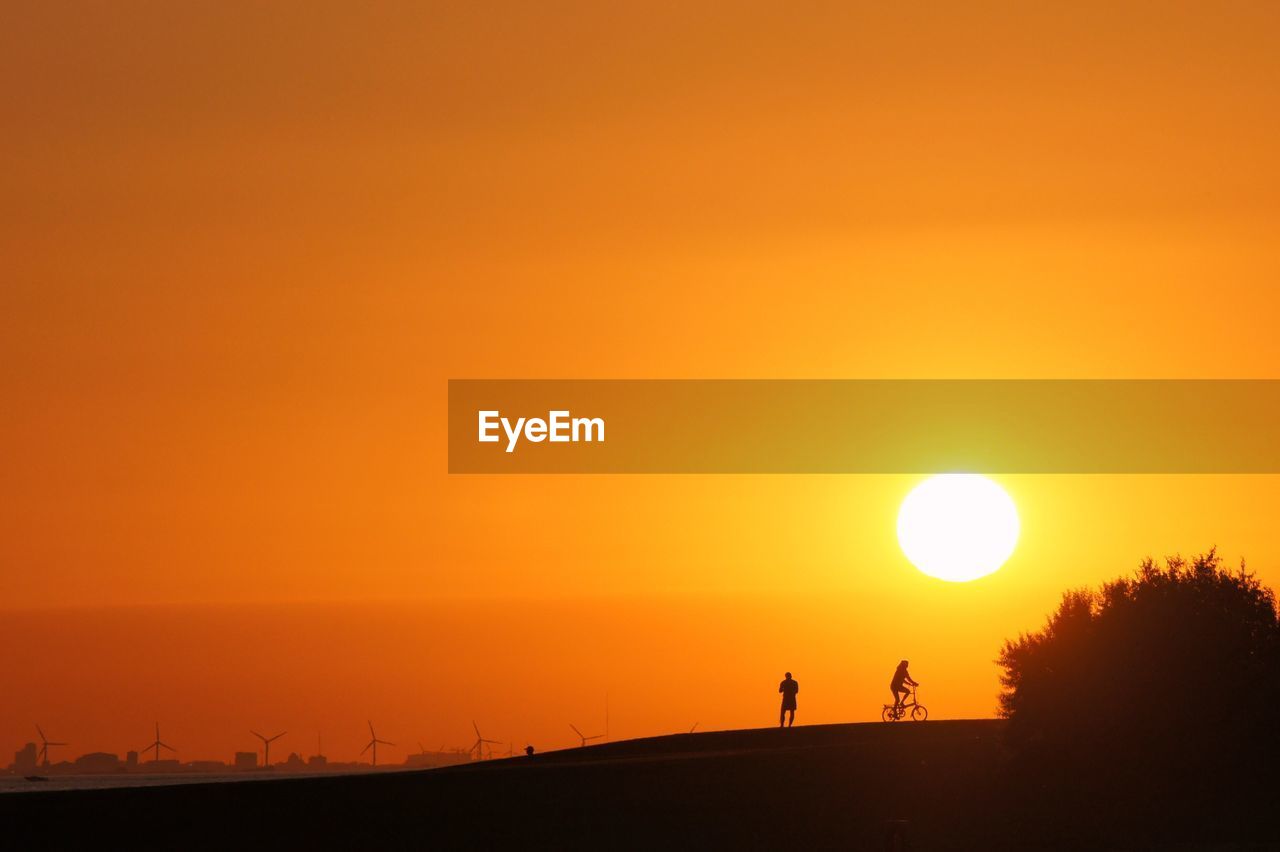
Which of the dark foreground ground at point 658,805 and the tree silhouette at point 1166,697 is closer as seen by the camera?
the dark foreground ground at point 658,805

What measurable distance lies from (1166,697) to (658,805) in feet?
55.0

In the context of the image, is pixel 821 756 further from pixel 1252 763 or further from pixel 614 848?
pixel 1252 763

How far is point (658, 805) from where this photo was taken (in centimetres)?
4425

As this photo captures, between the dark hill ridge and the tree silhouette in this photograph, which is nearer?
the dark hill ridge

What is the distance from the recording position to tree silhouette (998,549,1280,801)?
5206 cm

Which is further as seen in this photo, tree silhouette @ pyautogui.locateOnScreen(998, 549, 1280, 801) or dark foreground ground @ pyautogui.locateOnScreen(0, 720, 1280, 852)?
tree silhouette @ pyautogui.locateOnScreen(998, 549, 1280, 801)

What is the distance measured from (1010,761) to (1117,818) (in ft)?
11.2

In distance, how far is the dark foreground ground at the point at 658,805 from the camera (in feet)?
122

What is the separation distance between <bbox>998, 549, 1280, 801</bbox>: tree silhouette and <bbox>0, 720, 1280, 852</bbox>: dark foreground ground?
151 centimetres

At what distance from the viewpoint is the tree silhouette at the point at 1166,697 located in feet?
171

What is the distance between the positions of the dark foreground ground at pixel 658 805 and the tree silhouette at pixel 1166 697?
59.4 inches

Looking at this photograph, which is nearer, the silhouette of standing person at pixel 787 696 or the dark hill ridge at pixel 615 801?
the dark hill ridge at pixel 615 801

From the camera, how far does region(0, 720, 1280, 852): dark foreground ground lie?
37094 millimetres

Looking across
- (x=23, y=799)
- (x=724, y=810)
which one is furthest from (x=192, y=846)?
(x=724, y=810)
